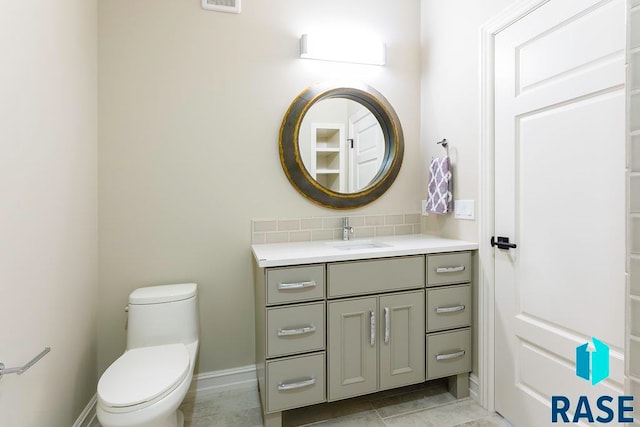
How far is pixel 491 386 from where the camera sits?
6.05 feet

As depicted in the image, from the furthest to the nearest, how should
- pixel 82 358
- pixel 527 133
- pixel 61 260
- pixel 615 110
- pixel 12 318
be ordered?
pixel 82 358 < pixel 527 133 < pixel 61 260 < pixel 615 110 < pixel 12 318

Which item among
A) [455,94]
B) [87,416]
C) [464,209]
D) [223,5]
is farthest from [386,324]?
[223,5]

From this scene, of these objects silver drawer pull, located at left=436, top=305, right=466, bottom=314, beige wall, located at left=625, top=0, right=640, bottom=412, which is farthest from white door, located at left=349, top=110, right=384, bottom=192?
beige wall, located at left=625, top=0, right=640, bottom=412

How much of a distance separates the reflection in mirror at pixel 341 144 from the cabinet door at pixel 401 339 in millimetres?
868

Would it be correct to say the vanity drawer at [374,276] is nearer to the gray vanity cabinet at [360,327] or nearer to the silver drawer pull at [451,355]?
the gray vanity cabinet at [360,327]

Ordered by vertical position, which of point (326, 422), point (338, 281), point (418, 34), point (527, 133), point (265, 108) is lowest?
point (326, 422)

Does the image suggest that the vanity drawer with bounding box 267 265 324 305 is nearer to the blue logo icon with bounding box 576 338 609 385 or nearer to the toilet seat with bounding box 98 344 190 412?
the toilet seat with bounding box 98 344 190 412

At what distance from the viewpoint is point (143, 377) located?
1413 millimetres

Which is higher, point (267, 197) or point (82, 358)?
point (267, 197)

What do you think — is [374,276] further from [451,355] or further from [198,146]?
[198,146]

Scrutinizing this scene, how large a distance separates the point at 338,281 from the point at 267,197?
79 cm

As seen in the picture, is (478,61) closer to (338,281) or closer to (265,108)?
(265,108)

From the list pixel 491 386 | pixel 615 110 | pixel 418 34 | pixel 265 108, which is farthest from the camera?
pixel 418 34

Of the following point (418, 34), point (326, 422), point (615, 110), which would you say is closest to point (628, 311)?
point (615, 110)
